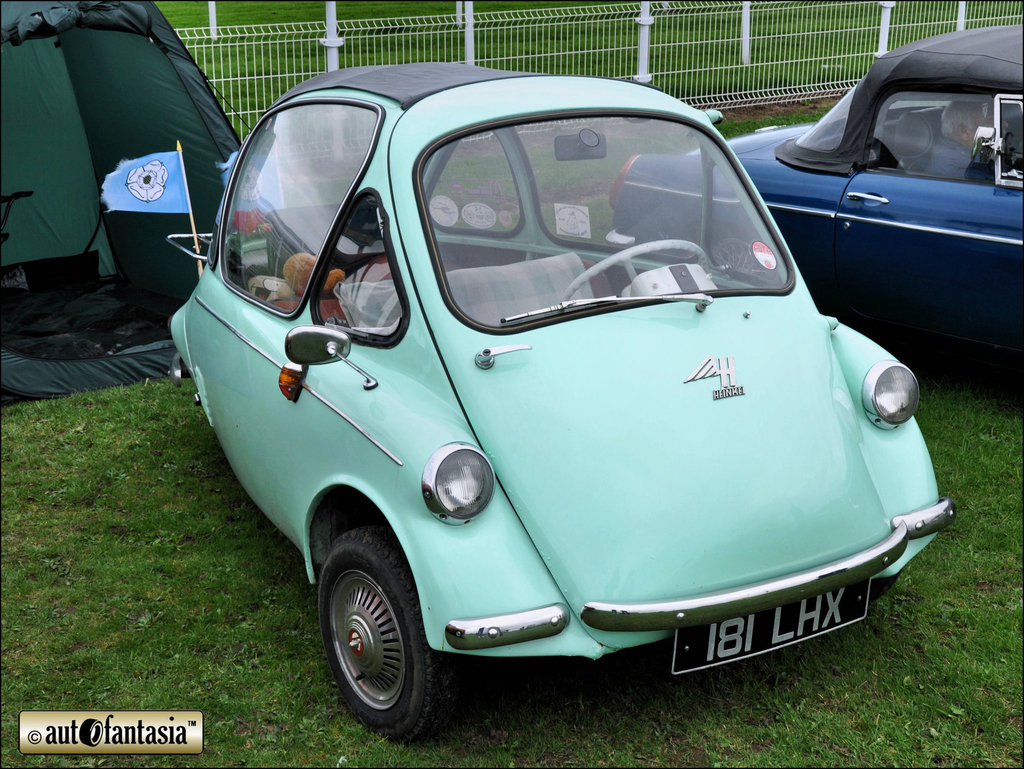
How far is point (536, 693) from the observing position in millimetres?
3496

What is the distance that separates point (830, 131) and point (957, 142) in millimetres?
809

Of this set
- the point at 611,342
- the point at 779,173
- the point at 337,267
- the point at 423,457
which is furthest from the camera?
the point at 779,173

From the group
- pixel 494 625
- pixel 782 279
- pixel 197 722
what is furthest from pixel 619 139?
pixel 197 722

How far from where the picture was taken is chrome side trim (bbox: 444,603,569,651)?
9.37ft

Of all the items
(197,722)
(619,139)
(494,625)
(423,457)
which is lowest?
(197,722)

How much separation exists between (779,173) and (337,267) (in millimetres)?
3405

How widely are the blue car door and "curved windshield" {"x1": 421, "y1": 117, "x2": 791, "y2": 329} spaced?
Answer: 6.27 feet

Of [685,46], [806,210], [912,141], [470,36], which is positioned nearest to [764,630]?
[806,210]

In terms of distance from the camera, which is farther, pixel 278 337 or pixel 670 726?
pixel 278 337

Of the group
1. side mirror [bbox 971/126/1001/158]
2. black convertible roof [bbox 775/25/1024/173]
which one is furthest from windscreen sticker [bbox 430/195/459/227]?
black convertible roof [bbox 775/25/1024/173]

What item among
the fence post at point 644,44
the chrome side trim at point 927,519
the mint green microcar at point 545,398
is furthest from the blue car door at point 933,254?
the fence post at point 644,44

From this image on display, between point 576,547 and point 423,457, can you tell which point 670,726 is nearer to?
point 576,547

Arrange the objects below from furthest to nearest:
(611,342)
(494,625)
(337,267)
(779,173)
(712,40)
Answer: (712,40) → (779,173) → (337,267) → (611,342) → (494,625)

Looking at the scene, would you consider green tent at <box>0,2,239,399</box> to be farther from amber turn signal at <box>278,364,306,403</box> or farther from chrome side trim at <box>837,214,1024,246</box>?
chrome side trim at <box>837,214,1024,246</box>
